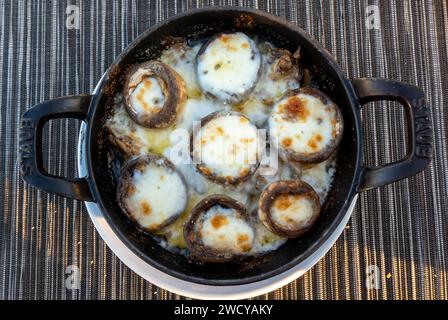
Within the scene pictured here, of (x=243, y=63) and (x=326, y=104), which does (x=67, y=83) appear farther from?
(x=326, y=104)

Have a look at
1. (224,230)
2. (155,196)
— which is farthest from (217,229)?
(155,196)

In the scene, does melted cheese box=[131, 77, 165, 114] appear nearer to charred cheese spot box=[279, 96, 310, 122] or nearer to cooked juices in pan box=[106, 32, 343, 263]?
cooked juices in pan box=[106, 32, 343, 263]

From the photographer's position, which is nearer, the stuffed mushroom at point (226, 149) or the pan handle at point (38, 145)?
the pan handle at point (38, 145)

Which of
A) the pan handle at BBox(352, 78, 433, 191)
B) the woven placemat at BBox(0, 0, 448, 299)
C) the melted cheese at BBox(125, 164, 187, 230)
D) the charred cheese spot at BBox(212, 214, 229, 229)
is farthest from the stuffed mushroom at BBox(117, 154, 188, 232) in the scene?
the pan handle at BBox(352, 78, 433, 191)

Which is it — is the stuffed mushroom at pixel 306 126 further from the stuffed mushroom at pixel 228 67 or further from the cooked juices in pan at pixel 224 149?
the stuffed mushroom at pixel 228 67

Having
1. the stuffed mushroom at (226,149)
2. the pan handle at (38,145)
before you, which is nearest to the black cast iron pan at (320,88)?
the pan handle at (38,145)
